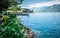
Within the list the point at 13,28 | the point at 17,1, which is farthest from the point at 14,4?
the point at 13,28

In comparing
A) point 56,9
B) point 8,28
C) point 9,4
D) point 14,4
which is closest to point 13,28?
point 8,28

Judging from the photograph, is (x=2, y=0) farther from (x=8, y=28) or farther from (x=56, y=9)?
(x=56, y=9)

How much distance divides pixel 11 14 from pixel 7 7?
78.5 inches

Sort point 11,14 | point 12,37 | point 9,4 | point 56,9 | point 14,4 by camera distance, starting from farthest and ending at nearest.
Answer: point 56,9
point 14,4
point 9,4
point 11,14
point 12,37

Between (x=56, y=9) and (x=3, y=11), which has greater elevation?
(x=3, y=11)

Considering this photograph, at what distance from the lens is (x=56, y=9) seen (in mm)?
123562

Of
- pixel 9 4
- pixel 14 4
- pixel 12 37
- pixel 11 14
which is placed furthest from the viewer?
pixel 14 4

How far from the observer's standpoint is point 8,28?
11.7 m

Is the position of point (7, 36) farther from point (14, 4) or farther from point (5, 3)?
point (14, 4)

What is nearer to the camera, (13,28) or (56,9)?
(13,28)

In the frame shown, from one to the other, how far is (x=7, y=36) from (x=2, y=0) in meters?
6.57

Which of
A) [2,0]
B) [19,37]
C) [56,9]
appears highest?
[2,0]

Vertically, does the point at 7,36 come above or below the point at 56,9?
above

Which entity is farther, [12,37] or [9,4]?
[9,4]
